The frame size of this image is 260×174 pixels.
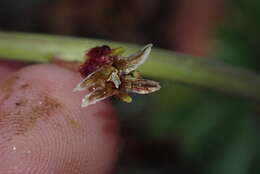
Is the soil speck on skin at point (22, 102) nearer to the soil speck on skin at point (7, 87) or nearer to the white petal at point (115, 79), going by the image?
the soil speck on skin at point (7, 87)

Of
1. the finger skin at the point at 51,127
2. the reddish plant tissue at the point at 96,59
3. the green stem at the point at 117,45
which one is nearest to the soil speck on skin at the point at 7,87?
the finger skin at the point at 51,127

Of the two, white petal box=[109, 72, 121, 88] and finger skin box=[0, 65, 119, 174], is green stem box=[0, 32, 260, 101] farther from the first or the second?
white petal box=[109, 72, 121, 88]

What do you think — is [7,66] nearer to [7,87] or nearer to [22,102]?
[7,87]

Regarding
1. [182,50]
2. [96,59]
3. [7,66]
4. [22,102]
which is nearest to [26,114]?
[22,102]

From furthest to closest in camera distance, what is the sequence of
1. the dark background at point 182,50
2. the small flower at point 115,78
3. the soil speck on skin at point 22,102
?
the dark background at point 182,50 → the soil speck on skin at point 22,102 → the small flower at point 115,78

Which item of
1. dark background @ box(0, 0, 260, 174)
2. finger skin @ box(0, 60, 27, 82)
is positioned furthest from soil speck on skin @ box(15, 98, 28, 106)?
dark background @ box(0, 0, 260, 174)

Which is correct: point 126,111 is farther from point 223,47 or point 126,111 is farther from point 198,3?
point 198,3
